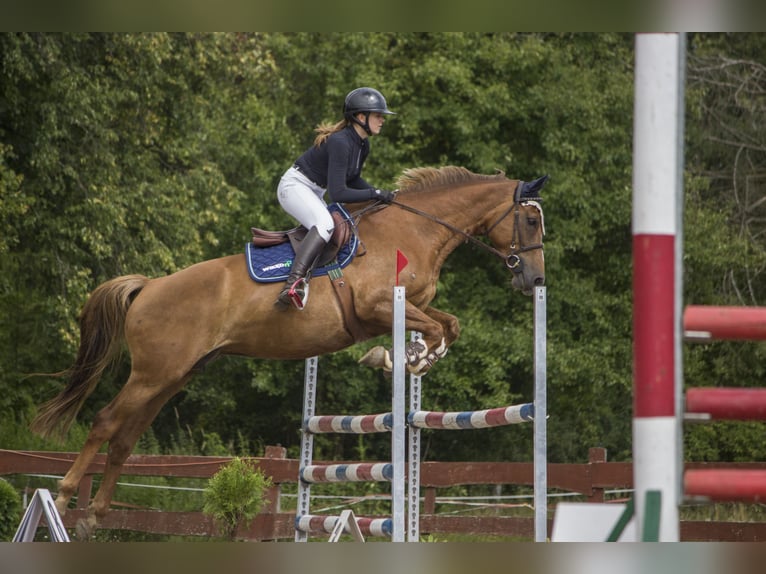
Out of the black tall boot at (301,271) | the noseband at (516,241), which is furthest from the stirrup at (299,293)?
the noseband at (516,241)

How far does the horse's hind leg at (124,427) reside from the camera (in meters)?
5.79

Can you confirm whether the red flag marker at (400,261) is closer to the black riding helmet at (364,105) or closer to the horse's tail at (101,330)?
the black riding helmet at (364,105)

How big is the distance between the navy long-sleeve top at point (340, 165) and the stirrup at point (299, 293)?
498 millimetres

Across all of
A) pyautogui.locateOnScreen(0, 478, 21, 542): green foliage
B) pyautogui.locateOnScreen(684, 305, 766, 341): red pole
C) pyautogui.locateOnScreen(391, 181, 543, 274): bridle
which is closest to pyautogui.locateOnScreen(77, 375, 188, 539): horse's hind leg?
pyautogui.locateOnScreen(0, 478, 21, 542): green foliage

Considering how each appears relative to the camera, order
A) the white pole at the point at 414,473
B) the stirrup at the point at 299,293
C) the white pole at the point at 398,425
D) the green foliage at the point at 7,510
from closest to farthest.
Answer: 1. the white pole at the point at 398,425
2. the white pole at the point at 414,473
3. the stirrup at the point at 299,293
4. the green foliage at the point at 7,510

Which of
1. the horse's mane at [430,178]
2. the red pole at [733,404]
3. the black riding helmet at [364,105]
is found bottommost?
the red pole at [733,404]

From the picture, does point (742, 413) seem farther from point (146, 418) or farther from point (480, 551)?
point (146, 418)

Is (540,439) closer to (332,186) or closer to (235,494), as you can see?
(332,186)

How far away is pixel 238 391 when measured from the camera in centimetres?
1541

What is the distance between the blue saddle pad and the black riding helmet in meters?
0.51

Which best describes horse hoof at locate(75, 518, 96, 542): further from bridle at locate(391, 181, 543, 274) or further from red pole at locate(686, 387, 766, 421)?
red pole at locate(686, 387, 766, 421)

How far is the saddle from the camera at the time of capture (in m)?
5.92

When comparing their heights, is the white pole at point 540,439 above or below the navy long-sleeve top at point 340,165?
below

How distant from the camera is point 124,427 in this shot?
6.04m
